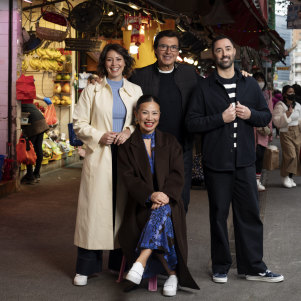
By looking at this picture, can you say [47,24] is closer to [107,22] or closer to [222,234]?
[107,22]

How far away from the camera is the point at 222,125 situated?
15.3 ft

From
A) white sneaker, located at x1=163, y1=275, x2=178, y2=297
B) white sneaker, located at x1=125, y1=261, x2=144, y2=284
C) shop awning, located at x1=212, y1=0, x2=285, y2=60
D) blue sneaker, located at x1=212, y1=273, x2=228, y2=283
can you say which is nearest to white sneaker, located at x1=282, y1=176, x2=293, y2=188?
shop awning, located at x1=212, y1=0, x2=285, y2=60

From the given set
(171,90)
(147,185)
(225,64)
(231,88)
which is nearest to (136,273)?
(147,185)

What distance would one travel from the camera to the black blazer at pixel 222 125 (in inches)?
185

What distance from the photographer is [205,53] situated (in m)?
11.7

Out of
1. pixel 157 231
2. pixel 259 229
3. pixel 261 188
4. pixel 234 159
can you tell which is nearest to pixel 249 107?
pixel 234 159

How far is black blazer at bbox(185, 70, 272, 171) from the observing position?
4.70m

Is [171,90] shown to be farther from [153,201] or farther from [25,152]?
[25,152]

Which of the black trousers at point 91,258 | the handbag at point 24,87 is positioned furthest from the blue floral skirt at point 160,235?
the handbag at point 24,87

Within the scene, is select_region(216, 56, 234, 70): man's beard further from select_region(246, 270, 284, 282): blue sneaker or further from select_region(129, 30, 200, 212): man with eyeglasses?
select_region(246, 270, 284, 282): blue sneaker

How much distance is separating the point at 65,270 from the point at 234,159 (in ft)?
6.33

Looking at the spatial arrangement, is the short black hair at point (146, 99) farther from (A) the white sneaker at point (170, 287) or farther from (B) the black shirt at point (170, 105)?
(A) the white sneaker at point (170, 287)

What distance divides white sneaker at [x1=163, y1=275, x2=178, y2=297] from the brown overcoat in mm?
72

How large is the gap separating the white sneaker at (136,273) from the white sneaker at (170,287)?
0.44 m
